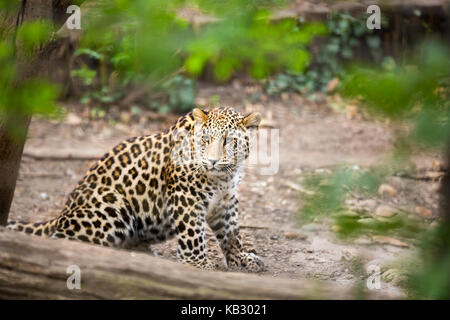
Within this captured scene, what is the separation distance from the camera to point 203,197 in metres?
5.48

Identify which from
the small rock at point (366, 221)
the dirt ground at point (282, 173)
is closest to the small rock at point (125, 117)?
the dirt ground at point (282, 173)

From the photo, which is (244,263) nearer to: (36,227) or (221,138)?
(221,138)

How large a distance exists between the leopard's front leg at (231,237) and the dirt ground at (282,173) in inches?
9.8

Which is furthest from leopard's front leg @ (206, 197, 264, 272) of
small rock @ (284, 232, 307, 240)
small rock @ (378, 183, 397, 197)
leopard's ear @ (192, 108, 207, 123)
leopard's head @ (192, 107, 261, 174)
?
small rock @ (378, 183, 397, 197)

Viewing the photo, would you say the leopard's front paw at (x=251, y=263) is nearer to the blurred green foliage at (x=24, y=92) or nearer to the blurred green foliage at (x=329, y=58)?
the blurred green foliage at (x=24, y=92)

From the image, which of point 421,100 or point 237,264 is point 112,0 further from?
point 237,264

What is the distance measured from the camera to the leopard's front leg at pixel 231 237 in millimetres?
5820

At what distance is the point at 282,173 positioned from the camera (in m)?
8.96

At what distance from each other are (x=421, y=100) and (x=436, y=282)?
372 mm

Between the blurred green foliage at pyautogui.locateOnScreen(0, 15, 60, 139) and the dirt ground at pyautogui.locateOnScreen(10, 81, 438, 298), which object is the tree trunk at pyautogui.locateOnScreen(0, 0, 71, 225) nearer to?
the blurred green foliage at pyautogui.locateOnScreen(0, 15, 60, 139)

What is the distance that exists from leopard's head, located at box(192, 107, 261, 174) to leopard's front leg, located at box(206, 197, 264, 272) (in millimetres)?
605

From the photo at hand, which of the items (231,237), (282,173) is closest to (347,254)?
(231,237)

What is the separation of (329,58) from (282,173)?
4.86m
